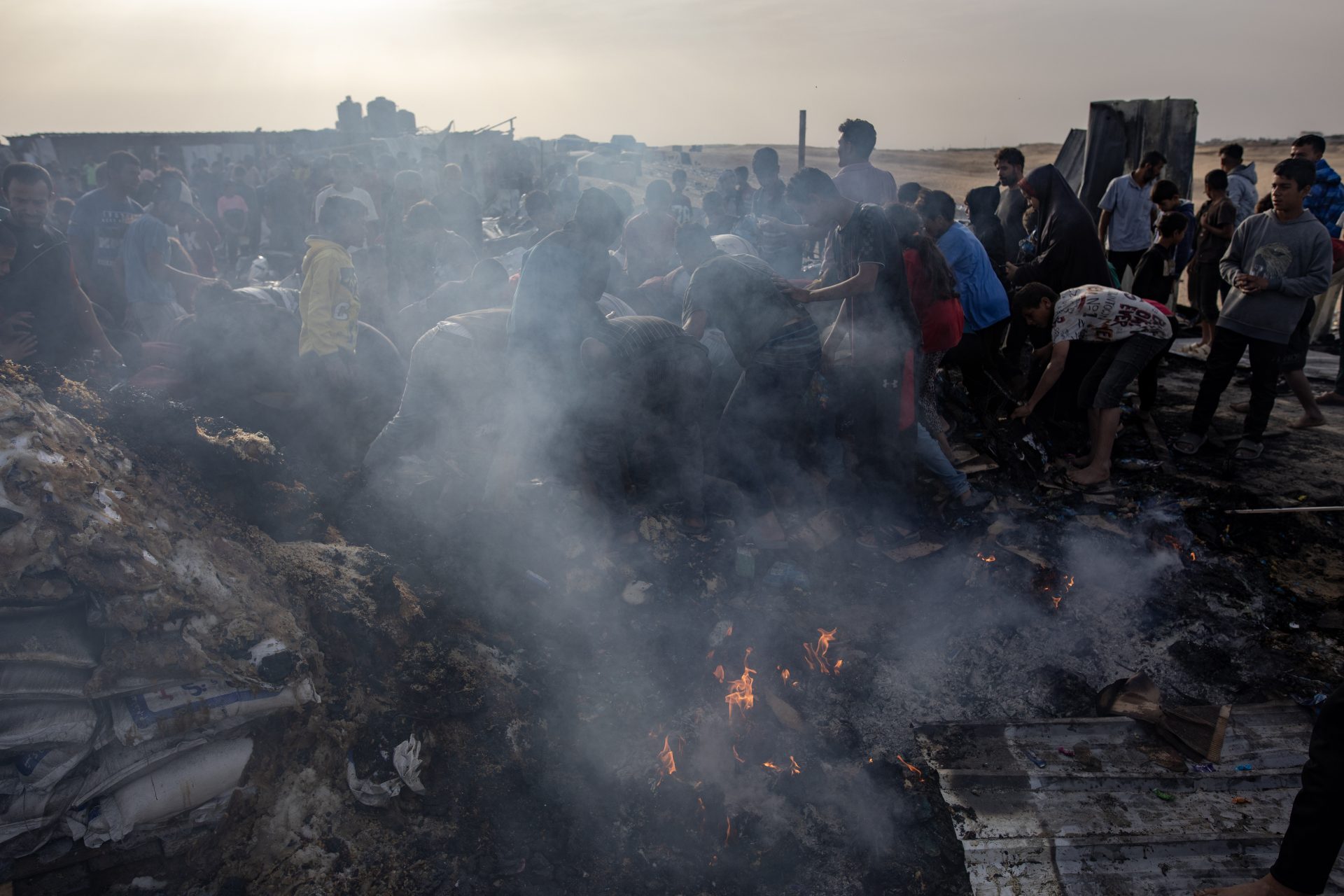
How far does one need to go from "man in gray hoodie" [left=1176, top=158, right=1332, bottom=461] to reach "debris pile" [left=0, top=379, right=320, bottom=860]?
6.12 metres

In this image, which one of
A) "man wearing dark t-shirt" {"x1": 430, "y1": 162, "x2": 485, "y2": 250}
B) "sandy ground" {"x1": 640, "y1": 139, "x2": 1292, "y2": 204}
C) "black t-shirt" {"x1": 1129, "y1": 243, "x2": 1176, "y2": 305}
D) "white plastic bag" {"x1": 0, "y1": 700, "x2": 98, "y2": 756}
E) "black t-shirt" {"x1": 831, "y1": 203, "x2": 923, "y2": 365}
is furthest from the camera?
"sandy ground" {"x1": 640, "y1": 139, "x2": 1292, "y2": 204}

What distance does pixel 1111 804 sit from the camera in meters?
2.78

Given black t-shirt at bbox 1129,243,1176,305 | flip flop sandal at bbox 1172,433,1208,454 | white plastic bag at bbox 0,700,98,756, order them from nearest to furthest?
white plastic bag at bbox 0,700,98,756 → flip flop sandal at bbox 1172,433,1208,454 → black t-shirt at bbox 1129,243,1176,305

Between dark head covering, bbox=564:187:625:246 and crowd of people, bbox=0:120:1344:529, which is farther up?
dark head covering, bbox=564:187:625:246

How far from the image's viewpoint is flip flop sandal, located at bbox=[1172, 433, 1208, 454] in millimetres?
5355

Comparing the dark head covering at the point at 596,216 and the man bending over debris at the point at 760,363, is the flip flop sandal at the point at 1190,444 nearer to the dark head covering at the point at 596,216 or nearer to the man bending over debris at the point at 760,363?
the man bending over debris at the point at 760,363

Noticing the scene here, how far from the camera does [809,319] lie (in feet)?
14.8

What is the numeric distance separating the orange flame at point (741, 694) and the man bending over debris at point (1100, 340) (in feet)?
9.80

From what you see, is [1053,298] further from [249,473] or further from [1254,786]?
[249,473]

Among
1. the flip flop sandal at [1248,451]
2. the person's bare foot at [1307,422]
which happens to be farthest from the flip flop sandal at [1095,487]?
the person's bare foot at [1307,422]

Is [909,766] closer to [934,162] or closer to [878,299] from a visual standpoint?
[878,299]

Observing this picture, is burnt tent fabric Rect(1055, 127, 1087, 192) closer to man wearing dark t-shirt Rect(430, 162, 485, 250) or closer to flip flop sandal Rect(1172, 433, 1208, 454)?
flip flop sandal Rect(1172, 433, 1208, 454)

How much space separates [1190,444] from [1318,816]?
4279 mm

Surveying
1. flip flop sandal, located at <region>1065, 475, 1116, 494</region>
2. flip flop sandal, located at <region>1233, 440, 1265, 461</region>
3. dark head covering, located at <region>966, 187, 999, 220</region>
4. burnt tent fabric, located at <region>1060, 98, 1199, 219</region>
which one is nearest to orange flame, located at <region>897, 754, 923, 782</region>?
flip flop sandal, located at <region>1065, 475, 1116, 494</region>
